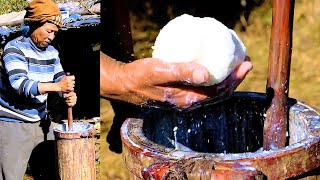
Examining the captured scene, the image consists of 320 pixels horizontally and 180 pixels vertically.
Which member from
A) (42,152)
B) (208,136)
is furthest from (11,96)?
(208,136)

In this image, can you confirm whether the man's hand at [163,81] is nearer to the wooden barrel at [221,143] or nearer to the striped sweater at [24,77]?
the wooden barrel at [221,143]

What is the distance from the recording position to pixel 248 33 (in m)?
2.44

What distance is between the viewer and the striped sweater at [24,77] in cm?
213

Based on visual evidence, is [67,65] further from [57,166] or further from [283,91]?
[283,91]

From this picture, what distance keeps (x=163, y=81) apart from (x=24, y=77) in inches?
44.6

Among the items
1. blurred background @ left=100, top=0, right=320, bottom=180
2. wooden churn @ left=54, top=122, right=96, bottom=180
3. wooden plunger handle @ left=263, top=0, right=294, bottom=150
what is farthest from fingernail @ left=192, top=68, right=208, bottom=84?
wooden churn @ left=54, top=122, right=96, bottom=180

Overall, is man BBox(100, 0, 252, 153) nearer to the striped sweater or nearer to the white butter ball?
the white butter ball

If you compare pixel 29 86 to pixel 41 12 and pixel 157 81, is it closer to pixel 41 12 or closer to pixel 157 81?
pixel 41 12

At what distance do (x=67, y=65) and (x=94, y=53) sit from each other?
191 millimetres

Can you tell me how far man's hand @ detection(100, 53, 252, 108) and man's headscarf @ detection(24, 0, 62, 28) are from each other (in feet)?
3.12

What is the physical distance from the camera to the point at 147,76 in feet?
3.85

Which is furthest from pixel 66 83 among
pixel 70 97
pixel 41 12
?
pixel 41 12

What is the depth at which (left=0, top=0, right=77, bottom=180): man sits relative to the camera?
2150 millimetres

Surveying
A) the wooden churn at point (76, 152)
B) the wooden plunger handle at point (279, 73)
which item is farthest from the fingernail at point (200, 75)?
the wooden churn at point (76, 152)
